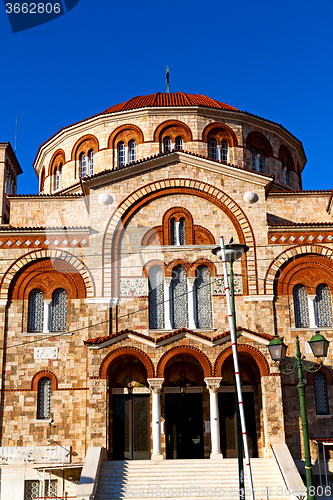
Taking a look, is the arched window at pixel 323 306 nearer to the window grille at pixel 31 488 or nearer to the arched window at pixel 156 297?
the arched window at pixel 156 297

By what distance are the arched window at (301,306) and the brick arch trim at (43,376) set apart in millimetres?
9815

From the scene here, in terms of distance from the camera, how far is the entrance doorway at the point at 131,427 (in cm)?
2336

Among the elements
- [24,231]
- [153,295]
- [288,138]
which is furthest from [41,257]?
[288,138]

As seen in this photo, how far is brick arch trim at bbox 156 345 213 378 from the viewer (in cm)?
2262

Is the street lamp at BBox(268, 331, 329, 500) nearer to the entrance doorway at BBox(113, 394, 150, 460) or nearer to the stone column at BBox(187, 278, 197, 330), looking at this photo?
the stone column at BBox(187, 278, 197, 330)

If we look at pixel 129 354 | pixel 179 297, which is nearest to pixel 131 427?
pixel 129 354

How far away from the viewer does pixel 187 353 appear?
75.0 ft

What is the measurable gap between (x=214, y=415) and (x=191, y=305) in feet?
14.8

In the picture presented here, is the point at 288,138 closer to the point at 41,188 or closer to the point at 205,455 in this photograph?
the point at 41,188

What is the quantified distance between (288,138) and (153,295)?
1426 cm

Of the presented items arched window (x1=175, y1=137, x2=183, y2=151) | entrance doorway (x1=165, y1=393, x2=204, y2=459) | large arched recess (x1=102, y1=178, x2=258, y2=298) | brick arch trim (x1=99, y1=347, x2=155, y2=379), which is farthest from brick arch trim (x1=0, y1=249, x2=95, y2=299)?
arched window (x1=175, y1=137, x2=183, y2=151)

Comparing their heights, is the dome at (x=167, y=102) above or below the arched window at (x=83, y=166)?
above

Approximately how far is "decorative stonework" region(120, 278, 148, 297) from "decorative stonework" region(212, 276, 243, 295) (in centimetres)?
279

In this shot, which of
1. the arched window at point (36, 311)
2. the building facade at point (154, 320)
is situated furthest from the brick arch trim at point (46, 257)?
the arched window at point (36, 311)
